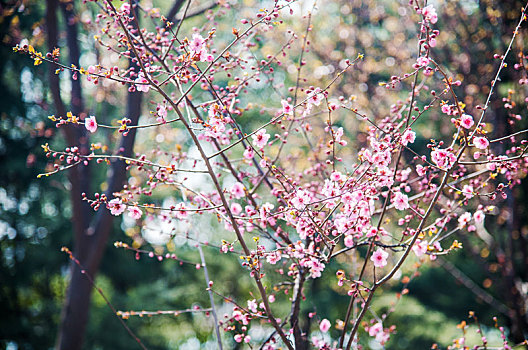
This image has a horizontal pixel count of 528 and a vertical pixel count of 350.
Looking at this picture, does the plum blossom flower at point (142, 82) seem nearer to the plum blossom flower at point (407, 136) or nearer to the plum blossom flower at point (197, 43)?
the plum blossom flower at point (197, 43)

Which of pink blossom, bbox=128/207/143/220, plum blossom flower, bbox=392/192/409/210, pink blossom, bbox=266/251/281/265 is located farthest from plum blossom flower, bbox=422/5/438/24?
pink blossom, bbox=128/207/143/220

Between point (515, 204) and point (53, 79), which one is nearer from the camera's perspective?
point (53, 79)

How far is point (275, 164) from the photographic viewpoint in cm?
246

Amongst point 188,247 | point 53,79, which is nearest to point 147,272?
point 188,247

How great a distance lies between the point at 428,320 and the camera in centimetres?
737

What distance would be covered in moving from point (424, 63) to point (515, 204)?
322cm

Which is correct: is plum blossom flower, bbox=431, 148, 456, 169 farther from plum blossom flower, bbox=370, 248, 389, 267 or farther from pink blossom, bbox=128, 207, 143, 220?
pink blossom, bbox=128, 207, 143, 220

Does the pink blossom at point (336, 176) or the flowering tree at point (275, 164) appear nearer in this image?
the flowering tree at point (275, 164)

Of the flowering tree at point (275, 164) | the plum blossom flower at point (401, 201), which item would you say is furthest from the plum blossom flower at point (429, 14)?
the plum blossom flower at point (401, 201)

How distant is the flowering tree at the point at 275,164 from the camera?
172 cm

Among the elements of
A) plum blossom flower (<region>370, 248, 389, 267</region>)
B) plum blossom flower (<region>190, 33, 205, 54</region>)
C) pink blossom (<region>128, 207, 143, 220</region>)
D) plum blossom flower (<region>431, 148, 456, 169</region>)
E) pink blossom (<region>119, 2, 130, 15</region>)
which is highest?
pink blossom (<region>119, 2, 130, 15</region>)

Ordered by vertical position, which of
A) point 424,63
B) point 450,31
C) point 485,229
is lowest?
point 424,63

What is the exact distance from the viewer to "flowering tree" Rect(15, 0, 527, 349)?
5.65 ft

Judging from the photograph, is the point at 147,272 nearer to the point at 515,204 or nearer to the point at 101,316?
the point at 101,316
